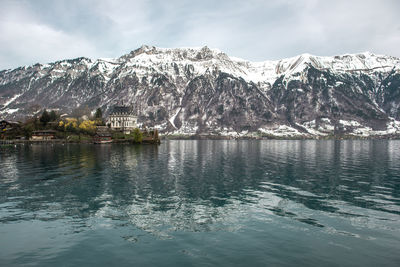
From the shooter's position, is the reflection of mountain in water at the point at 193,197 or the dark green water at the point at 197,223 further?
the reflection of mountain in water at the point at 193,197

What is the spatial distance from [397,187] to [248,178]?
89.2 ft

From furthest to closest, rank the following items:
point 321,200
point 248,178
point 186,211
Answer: point 248,178 → point 321,200 → point 186,211

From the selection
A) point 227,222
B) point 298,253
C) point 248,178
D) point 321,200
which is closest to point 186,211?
point 227,222

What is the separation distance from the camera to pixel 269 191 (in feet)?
155

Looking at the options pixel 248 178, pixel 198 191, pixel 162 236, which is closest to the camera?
pixel 162 236

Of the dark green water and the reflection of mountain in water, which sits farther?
the reflection of mountain in water

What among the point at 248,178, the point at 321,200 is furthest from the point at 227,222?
the point at 248,178

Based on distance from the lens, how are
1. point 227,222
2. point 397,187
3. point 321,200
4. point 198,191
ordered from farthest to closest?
1. point 397,187
2. point 198,191
3. point 321,200
4. point 227,222

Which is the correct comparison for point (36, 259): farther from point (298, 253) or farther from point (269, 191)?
point (269, 191)

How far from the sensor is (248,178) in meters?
60.4

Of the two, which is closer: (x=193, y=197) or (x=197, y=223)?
(x=197, y=223)

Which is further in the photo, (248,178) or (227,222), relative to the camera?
(248,178)

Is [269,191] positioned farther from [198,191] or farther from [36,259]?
[36,259]

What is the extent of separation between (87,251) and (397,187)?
53390mm
